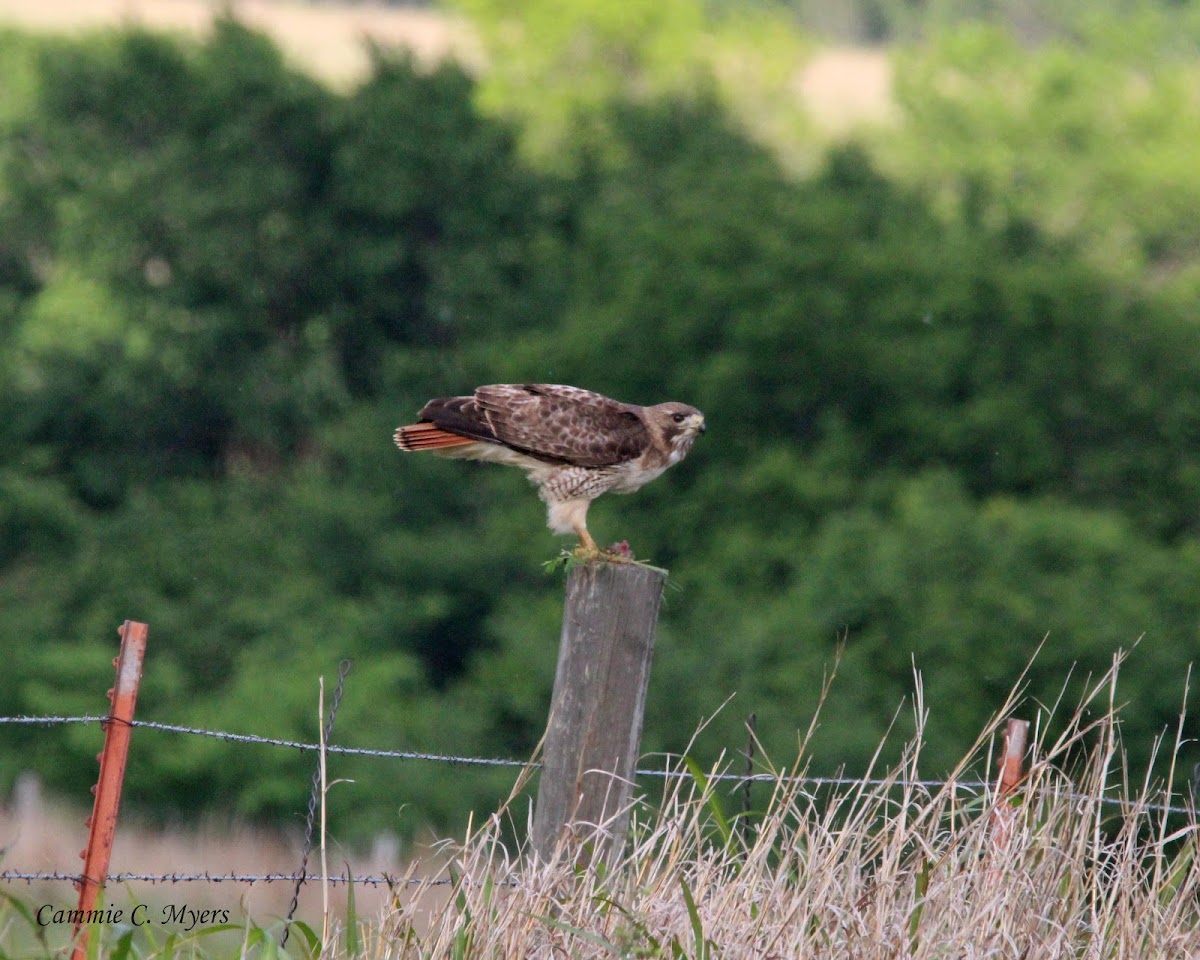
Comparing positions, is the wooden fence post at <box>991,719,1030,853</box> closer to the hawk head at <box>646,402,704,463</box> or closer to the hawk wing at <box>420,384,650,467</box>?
the hawk wing at <box>420,384,650,467</box>

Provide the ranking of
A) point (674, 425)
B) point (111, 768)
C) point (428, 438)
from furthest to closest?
point (674, 425) → point (428, 438) → point (111, 768)

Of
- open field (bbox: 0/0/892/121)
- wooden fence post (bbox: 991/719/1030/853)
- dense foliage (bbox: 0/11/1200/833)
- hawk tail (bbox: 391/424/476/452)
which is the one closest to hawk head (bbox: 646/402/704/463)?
hawk tail (bbox: 391/424/476/452)

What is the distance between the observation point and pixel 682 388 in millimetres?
26688

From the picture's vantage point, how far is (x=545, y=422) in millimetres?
6855

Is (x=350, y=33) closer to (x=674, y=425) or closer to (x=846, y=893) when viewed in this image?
(x=674, y=425)

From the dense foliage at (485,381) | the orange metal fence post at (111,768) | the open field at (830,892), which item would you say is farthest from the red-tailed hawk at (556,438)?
the dense foliage at (485,381)

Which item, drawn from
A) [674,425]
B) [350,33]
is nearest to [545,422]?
[674,425]

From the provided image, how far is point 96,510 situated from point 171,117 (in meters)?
7.30

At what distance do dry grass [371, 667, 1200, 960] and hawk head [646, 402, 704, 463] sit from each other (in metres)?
2.75

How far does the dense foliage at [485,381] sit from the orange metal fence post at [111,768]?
16.3m

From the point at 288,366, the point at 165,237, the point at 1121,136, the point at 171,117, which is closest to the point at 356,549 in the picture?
the point at 288,366

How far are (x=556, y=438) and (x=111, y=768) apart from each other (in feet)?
9.77

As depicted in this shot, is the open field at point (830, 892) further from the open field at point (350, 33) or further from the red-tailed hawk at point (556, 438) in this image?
the open field at point (350, 33)

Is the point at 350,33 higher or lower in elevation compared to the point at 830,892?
higher
